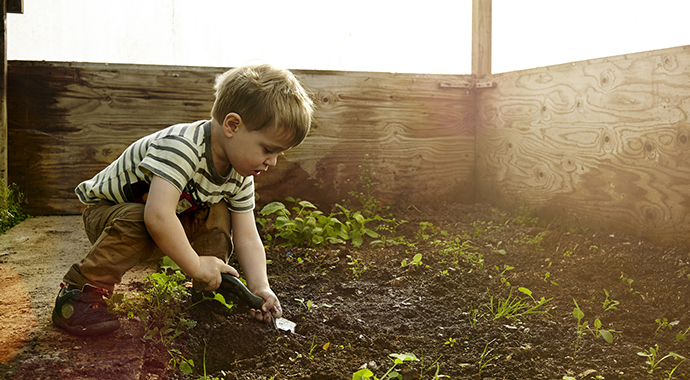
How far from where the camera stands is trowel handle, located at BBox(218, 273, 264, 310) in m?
1.77

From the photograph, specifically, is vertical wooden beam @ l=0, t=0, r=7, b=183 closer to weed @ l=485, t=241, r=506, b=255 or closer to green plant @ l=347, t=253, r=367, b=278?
green plant @ l=347, t=253, r=367, b=278

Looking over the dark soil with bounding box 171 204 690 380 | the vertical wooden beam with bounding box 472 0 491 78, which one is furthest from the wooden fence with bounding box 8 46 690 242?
the dark soil with bounding box 171 204 690 380

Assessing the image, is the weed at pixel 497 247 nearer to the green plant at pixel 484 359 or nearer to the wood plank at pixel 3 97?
the green plant at pixel 484 359

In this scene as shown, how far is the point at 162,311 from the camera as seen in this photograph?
1735mm

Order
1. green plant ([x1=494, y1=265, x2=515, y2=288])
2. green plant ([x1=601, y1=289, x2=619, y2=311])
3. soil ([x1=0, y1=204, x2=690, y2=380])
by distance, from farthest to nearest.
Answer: green plant ([x1=494, y1=265, x2=515, y2=288]) → green plant ([x1=601, y1=289, x2=619, y2=311]) → soil ([x1=0, y1=204, x2=690, y2=380])

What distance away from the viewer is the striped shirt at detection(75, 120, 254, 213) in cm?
164

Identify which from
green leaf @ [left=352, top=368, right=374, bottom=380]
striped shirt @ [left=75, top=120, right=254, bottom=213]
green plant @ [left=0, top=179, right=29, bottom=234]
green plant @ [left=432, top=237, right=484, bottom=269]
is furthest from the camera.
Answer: green plant @ [left=0, top=179, right=29, bottom=234]

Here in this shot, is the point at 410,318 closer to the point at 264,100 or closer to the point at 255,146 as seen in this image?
the point at 255,146

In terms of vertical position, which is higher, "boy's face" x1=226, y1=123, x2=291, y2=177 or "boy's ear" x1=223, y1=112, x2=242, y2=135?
"boy's ear" x1=223, y1=112, x2=242, y2=135

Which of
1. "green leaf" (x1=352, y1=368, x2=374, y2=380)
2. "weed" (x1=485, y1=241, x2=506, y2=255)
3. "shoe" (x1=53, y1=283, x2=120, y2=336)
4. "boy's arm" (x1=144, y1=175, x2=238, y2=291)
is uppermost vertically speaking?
"boy's arm" (x1=144, y1=175, x2=238, y2=291)

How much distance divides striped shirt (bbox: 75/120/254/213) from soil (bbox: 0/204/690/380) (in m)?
0.43

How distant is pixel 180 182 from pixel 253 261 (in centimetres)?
50

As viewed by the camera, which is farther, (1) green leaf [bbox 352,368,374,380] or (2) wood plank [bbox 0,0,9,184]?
(2) wood plank [bbox 0,0,9,184]

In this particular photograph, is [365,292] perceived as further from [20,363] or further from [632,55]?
[632,55]
